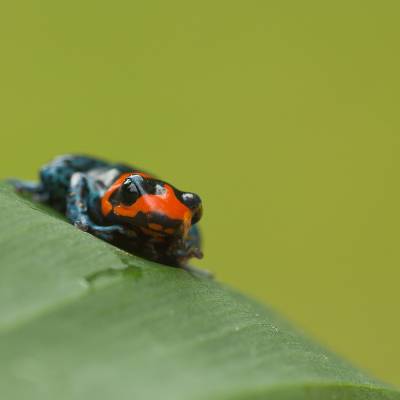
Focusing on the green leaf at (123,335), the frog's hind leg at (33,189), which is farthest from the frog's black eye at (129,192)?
the frog's hind leg at (33,189)

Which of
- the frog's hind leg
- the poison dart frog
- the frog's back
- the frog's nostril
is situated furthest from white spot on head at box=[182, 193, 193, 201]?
the frog's hind leg

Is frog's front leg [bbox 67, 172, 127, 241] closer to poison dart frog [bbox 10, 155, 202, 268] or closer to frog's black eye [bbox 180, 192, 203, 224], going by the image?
poison dart frog [bbox 10, 155, 202, 268]

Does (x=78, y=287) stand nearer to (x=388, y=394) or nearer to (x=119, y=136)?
(x=388, y=394)

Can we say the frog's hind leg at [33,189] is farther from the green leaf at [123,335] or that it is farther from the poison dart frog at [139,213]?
the green leaf at [123,335]

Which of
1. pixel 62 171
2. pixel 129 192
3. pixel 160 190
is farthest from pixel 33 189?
pixel 160 190

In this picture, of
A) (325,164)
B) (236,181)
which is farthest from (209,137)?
(325,164)
